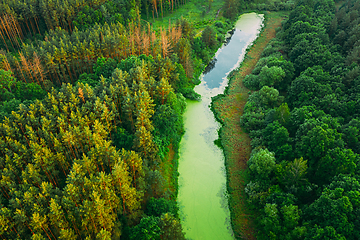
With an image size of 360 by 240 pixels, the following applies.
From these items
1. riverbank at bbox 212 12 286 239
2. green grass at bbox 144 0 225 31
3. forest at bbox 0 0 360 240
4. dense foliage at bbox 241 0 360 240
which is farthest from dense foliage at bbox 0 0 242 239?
green grass at bbox 144 0 225 31

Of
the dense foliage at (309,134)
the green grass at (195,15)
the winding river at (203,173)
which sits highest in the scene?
the green grass at (195,15)

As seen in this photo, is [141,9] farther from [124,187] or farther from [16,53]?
[124,187]

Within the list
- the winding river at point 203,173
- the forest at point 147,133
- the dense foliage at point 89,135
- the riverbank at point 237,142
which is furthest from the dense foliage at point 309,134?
the dense foliage at point 89,135

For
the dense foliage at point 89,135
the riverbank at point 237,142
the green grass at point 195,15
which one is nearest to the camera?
the dense foliage at point 89,135

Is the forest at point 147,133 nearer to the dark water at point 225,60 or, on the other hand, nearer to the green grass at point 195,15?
the dark water at point 225,60

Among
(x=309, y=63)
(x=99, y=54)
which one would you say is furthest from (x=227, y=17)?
(x=99, y=54)

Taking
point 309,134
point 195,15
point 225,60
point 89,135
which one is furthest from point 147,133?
point 195,15

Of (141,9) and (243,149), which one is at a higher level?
(141,9)
